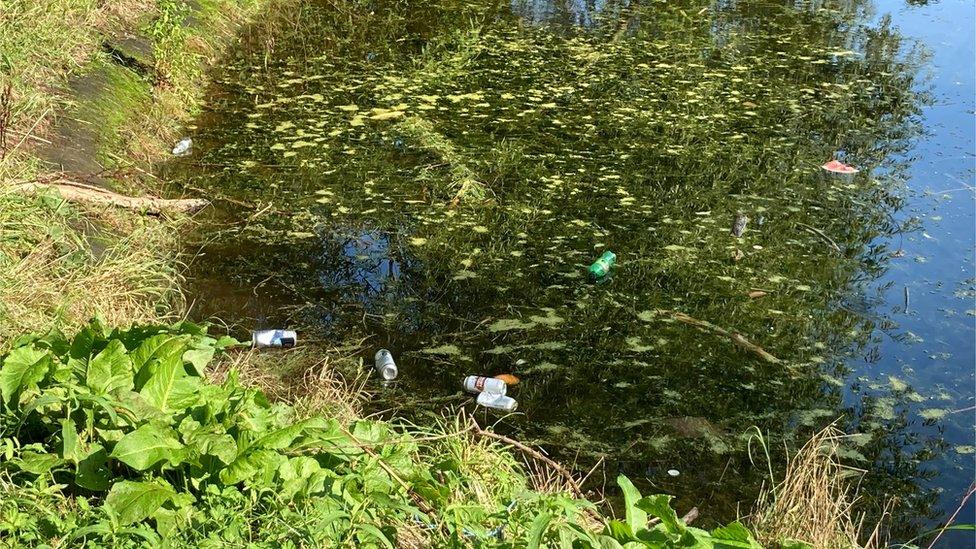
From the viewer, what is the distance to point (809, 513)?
11.5ft

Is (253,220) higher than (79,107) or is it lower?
lower

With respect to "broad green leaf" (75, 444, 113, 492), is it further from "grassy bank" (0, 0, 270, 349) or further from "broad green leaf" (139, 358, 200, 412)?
"grassy bank" (0, 0, 270, 349)

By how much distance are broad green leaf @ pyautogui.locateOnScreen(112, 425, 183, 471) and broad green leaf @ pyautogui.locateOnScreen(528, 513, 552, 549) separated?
3.43 ft

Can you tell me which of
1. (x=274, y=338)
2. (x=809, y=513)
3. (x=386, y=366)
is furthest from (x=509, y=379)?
(x=809, y=513)

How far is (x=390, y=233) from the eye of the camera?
5.92m

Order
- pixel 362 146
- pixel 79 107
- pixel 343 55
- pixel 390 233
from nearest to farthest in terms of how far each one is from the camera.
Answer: pixel 390 233 → pixel 79 107 → pixel 362 146 → pixel 343 55

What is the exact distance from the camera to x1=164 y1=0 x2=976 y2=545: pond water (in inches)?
175

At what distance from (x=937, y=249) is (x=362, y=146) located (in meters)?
3.86

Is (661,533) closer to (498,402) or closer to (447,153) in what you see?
(498,402)

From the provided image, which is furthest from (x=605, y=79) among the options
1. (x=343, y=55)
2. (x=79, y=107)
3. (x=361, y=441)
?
(x=361, y=441)

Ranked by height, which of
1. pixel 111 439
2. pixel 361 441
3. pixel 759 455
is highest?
pixel 111 439

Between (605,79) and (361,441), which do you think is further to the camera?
(605,79)

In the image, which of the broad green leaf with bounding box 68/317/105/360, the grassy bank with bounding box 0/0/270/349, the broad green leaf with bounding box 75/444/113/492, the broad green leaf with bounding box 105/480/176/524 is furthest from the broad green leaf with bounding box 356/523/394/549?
the grassy bank with bounding box 0/0/270/349

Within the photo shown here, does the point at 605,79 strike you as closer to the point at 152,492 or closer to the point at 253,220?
the point at 253,220
